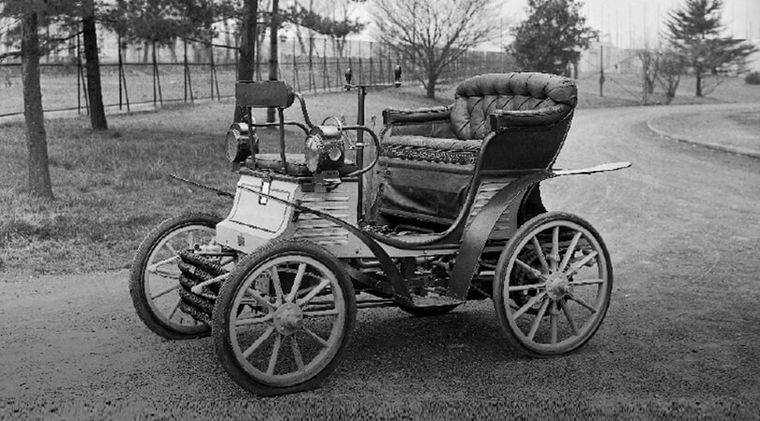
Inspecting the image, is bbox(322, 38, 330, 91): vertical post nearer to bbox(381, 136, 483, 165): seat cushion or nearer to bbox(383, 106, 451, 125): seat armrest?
bbox(383, 106, 451, 125): seat armrest

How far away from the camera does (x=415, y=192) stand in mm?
6602

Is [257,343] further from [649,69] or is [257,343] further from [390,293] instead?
[649,69]

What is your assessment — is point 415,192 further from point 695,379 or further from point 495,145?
point 695,379

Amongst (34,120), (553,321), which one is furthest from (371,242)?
(34,120)

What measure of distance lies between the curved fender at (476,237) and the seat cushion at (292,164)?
816 millimetres

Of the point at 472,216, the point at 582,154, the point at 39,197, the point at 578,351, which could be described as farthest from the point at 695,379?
the point at 582,154

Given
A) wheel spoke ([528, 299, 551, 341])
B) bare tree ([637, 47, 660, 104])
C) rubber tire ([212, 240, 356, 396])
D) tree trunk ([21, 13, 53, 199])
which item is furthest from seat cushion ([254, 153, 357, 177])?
bare tree ([637, 47, 660, 104])

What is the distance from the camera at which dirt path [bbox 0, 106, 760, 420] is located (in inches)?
193

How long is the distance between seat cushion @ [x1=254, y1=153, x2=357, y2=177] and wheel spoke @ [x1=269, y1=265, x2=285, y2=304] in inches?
24.5

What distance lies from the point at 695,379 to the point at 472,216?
5.18 feet

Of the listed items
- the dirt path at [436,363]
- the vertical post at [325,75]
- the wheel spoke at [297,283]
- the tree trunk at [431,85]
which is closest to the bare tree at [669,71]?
the vertical post at [325,75]

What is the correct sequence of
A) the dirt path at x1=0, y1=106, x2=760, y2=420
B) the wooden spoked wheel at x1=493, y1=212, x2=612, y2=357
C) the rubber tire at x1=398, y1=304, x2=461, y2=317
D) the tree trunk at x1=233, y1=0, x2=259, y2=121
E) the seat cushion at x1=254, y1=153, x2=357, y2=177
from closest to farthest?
the dirt path at x1=0, y1=106, x2=760, y2=420 < the seat cushion at x1=254, y1=153, x2=357, y2=177 < the wooden spoked wheel at x1=493, y1=212, x2=612, y2=357 < the rubber tire at x1=398, y1=304, x2=461, y2=317 < the tree trunk at x1=233, y1=0, x2=259, y2=121

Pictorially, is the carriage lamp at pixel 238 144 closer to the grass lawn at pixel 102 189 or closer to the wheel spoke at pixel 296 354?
the wheel spoke at pixel 296 354

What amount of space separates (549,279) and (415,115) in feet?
5.67
